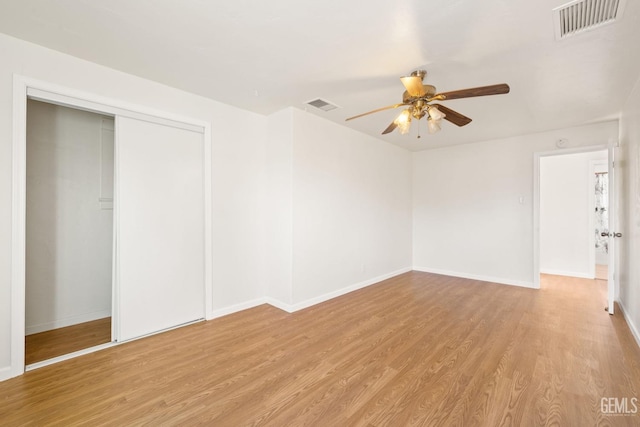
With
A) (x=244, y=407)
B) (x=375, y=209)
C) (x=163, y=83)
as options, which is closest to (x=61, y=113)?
(x=163, y=83)

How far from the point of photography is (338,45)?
7.43 ft

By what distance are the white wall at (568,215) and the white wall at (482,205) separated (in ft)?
4.60

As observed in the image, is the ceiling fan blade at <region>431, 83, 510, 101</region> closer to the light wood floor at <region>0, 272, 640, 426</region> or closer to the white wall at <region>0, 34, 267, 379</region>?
the light wood floor at <region>0, 272, 640, 426</region>

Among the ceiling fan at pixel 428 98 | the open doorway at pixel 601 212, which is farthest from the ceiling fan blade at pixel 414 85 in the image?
the open doorway at pixel 601 212

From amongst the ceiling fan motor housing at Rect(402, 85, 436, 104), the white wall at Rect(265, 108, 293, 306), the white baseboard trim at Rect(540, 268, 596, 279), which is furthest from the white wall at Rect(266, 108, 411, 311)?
the white baseboard trim at Rect(540, 268, 596, 279)

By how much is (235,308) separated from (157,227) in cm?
141

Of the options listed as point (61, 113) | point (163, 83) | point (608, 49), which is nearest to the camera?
point (608, 49)

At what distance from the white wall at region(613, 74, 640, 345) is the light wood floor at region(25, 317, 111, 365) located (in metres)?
5.47

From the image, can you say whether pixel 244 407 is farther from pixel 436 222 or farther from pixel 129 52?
pixel 436 222

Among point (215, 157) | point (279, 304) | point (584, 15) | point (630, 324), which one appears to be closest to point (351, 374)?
point (279, 304)

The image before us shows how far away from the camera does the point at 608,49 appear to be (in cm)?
232

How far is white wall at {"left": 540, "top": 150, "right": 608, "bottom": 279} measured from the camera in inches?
212

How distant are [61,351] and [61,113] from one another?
2.53 meters

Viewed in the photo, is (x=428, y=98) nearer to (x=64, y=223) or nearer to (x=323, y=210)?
(x=323, y=210)
